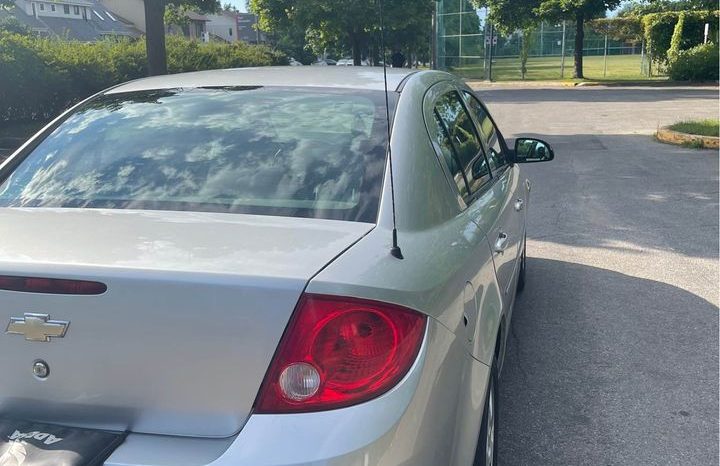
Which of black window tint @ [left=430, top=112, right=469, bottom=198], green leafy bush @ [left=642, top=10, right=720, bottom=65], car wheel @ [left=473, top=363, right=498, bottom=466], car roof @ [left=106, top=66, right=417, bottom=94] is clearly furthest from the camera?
green leafy bush @ [left=642, top=10, right=720, bottom=65]

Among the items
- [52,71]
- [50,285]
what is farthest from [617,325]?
[52,71]

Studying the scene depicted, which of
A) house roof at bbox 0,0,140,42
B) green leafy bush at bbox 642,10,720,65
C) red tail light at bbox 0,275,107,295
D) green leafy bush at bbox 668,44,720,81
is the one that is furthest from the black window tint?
house roof at bbox 0,0,140,42

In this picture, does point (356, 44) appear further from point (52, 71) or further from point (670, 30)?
point (52, 71)

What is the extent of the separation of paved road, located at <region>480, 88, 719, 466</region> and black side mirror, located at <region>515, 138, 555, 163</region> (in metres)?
1.09

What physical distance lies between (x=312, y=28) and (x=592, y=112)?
18.1 meters

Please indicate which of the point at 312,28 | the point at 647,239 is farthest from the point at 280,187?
the point at 312,28

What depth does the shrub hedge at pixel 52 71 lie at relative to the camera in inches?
542

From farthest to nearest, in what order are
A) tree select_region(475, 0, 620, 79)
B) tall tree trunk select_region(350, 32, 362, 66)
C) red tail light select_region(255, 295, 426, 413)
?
tall tree trunk select_region(350, 32, 362, 66), tree select_region(475, 0, 620, 79), red tail light select_region(255, 295, 426, 413)

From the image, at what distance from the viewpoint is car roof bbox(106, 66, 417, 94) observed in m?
2.98

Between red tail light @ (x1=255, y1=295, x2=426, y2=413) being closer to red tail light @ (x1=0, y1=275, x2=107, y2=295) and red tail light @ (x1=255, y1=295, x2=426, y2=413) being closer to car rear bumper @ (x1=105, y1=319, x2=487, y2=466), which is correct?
car rear bumper @ (x1=105, y1=319, x2=487, y2=466)

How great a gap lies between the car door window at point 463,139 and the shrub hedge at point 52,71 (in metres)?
12.6

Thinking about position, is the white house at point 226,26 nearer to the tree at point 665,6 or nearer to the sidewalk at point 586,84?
the tree at point 665,6

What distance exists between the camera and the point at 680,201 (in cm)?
815

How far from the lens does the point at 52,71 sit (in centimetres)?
1463
